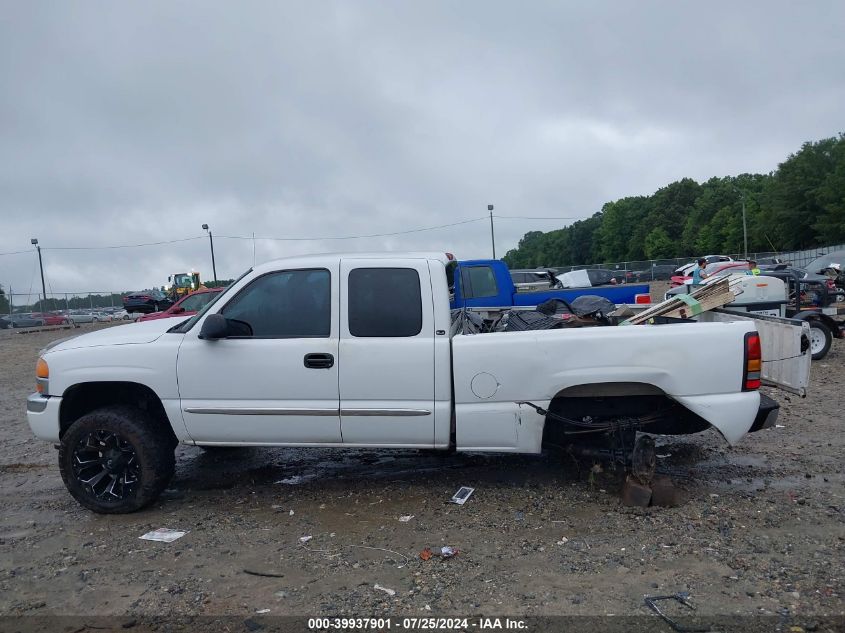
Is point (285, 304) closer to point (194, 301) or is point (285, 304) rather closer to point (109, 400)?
point (109, 400)

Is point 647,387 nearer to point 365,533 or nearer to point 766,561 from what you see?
point 766,561

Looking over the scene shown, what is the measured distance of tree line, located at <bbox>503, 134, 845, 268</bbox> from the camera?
2300 inches

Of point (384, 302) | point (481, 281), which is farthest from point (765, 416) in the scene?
point (481, 281)

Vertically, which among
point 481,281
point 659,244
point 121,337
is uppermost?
point 659,244

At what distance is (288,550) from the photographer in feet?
14.0

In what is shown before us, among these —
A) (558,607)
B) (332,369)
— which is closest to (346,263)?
(332,369)

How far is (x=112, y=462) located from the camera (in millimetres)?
4984

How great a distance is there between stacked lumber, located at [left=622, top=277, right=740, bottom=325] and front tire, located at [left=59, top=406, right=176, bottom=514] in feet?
12.9

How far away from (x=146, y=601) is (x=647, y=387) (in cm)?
358

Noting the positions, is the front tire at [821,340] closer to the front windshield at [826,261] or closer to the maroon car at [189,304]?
the front windshield at [826,261]

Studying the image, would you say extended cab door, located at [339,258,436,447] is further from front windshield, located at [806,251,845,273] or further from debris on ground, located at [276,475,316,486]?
front windshield, located at [806,251,845,273]

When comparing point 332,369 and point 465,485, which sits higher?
A: point 332,369

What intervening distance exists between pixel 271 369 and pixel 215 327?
0.51 meters

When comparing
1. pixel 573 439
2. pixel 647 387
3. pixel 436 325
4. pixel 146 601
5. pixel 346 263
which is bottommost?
pixel 146 601
